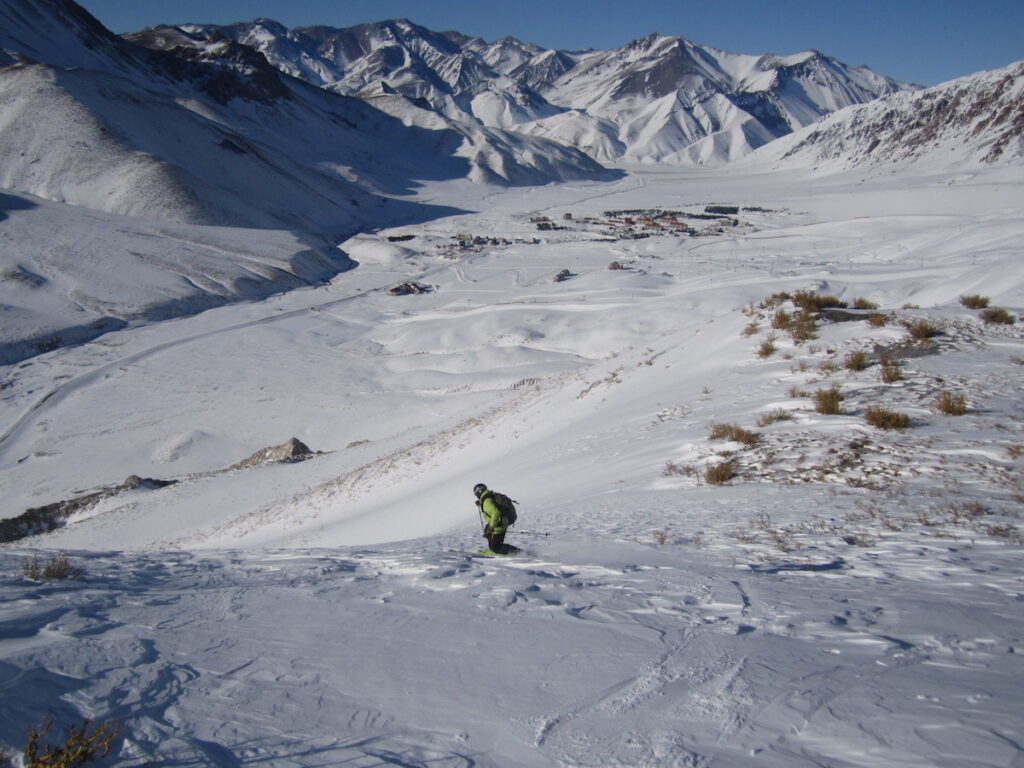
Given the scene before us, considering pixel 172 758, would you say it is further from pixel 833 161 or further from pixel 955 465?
pixel 833 161

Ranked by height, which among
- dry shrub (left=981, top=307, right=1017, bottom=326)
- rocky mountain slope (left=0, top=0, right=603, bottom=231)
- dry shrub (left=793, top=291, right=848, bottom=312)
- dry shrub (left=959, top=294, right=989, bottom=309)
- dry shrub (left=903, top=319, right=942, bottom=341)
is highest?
rocky mountain slope (left=0, top=0, right=603, bottom=231)

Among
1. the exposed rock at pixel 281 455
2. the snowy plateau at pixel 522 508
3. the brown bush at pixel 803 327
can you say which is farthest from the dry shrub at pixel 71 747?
the exposed rock at pixel 281 455

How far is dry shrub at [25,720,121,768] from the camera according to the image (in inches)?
83.2

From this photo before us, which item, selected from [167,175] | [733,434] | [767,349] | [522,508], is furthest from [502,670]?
[167,175]

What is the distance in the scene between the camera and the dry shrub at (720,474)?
720 cm

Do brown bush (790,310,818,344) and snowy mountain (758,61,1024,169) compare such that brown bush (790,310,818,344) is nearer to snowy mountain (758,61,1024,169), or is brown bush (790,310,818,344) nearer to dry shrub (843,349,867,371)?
dry shrub (843,349,867,371)

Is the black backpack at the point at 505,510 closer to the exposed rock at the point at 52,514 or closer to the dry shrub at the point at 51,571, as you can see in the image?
the dry shrub at the point at 51,571

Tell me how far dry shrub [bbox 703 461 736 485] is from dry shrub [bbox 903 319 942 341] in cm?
530

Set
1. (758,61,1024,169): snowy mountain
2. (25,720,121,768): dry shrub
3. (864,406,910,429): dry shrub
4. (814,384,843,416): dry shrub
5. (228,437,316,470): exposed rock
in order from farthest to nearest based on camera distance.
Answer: (758,61,1024,169): snowy mountain
(228,437,316,470): exposed rock
(814,384,843,416): dry shrub
(864,406,910,429): dry shrub
(25,720,121,768): dry shrub

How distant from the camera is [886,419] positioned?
24.5 feet

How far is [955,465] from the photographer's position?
6340 mm

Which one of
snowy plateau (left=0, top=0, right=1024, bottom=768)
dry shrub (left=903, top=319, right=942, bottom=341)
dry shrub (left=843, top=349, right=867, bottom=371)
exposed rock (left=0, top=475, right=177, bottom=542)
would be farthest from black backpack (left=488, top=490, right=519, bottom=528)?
exposed rock (left=0, top=475, right=177, bottom=542)

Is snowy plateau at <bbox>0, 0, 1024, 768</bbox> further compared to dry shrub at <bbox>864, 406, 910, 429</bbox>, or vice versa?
dry shrub at <bbox>864, 406, 910, 429</bbox>

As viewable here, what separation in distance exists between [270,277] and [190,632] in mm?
41584
